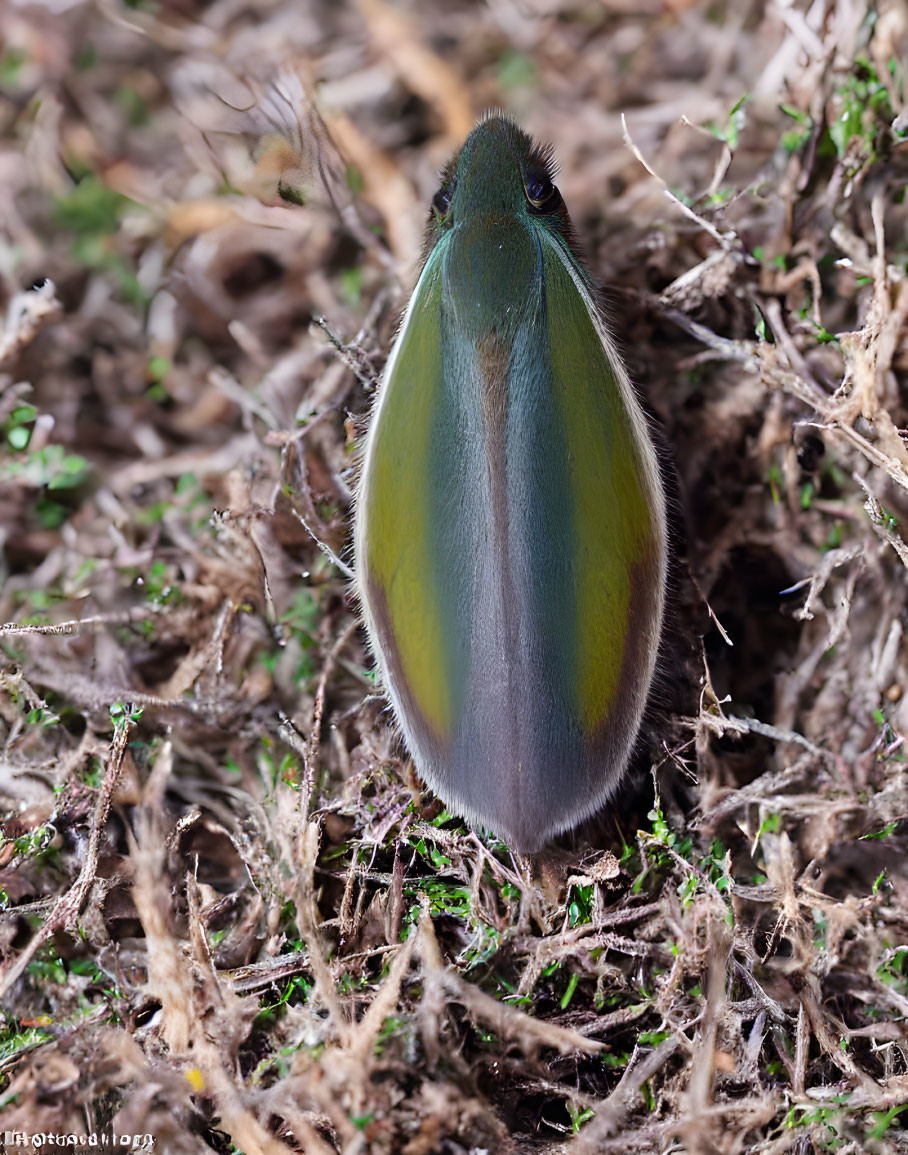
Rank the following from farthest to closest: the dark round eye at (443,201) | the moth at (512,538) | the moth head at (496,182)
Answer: the dark round eye at (443,201), the moth head at (496,182), the moth at (512,538)

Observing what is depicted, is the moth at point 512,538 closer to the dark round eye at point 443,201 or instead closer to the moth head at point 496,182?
the moth head at point 496,182

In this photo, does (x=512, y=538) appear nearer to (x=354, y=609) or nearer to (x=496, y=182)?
(x=354, y=609)

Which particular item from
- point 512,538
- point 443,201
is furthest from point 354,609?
point 443,201

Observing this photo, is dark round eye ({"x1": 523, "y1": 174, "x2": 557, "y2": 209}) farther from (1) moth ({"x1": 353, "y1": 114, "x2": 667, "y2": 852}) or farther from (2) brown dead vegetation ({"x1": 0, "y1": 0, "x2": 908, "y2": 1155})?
(2) brown dead vegetation ({"x1": 0, "y1": 0, "x2": 908, "y2": 1155})

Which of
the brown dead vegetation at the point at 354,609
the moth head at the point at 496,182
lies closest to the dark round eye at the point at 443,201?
the moth head at the point at 496,182

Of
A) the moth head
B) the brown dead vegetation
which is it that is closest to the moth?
the moth head
